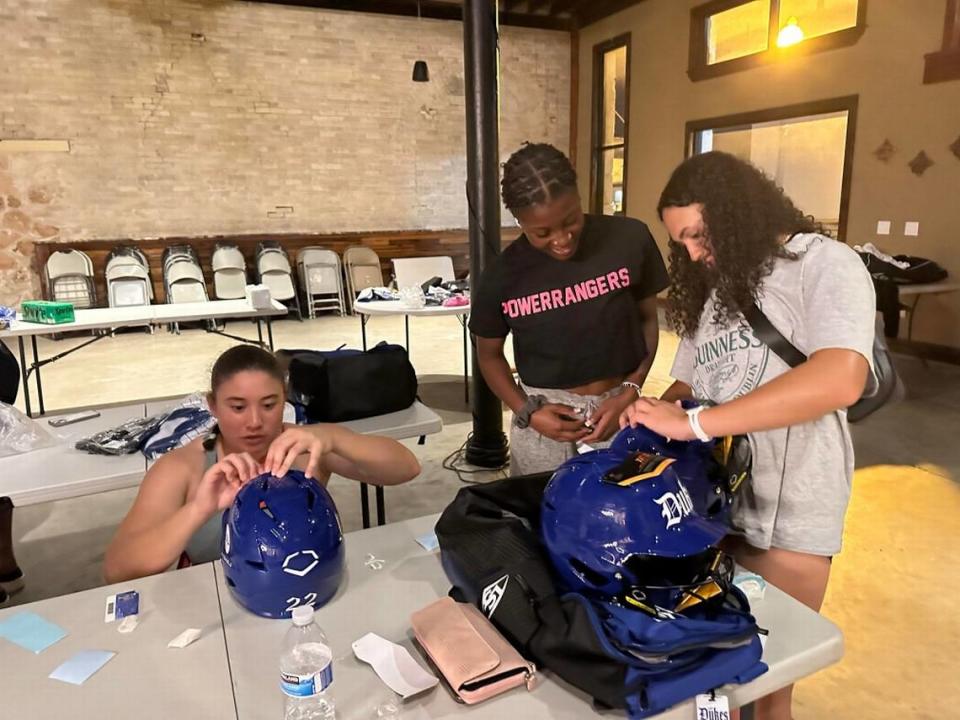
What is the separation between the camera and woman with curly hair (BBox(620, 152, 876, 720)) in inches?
49.2

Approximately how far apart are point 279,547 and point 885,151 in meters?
7.54

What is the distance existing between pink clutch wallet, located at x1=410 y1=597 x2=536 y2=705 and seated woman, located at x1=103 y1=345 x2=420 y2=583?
0.44 m

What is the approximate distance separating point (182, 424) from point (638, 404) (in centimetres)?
191

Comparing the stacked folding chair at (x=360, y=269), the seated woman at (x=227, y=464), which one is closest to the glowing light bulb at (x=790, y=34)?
the stacked folding chair at (x=360, y=269)

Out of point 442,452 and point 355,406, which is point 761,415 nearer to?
point 355,406

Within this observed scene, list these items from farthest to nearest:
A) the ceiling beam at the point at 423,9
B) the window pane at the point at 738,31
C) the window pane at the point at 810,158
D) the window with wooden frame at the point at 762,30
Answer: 1. the window pane at the point at 810,158
2. the ceiling beam at the point at 423,9
3. the window pane at the point at 738,31
4. the window with wooden frame at the point at 762,30

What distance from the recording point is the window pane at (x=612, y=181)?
11.4 metres

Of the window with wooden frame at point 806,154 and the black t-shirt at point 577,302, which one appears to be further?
the window with wooden frame at point 806,154

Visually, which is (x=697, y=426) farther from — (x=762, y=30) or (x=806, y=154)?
(x=806, y=154)

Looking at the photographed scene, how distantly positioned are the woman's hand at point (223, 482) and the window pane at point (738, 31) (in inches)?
342

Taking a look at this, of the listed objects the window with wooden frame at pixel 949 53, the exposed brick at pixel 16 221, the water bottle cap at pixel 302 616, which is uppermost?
the window with wooden frame at pixel 949 53

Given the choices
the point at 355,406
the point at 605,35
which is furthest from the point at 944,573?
the point at 605,35

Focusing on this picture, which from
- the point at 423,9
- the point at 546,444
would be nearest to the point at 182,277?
the point at 423,9

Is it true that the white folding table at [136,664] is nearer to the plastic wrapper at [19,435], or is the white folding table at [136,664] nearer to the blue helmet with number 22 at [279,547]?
the blue helmet with number 22 at [279,547]
